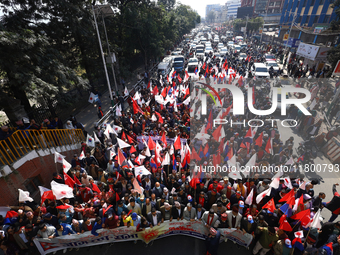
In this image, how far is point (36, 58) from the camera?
9016mm

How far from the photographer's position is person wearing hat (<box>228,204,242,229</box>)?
195 inches

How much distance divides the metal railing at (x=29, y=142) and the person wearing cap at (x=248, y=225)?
774 centimetres

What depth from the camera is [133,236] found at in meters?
5.43

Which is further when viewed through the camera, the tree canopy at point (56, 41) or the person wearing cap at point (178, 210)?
the tree canopy at point (56, 41)

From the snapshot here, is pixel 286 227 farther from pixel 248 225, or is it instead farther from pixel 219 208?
pixel 219 208

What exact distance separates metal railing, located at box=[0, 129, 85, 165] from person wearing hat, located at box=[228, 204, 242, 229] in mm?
7371

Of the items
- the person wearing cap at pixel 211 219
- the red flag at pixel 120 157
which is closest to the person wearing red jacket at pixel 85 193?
the red flag at pixel 120 157

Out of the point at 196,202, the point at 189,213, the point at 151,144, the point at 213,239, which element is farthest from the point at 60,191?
the point at 213,239

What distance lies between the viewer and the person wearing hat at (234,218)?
16.2 feet

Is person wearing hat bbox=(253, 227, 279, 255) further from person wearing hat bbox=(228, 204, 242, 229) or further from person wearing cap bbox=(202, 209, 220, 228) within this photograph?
person wearing cap bbox=(202, 209, 220, 228)

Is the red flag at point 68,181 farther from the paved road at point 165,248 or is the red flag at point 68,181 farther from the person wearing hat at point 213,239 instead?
the person wearing hat at point 213,239

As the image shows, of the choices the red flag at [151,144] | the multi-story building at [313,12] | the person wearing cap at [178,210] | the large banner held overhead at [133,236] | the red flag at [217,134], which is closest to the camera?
the large banner held overhead at [133,236]

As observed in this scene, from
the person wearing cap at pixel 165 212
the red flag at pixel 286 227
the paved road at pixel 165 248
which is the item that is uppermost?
the red flag at pixel 286 227

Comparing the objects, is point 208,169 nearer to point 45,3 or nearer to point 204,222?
point 204,222
